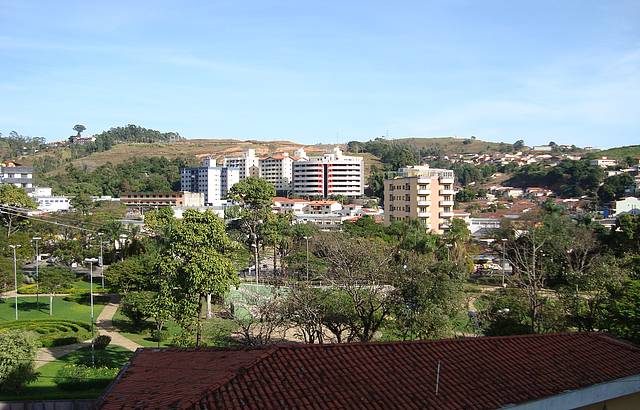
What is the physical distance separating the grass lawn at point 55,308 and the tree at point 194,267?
1006cm

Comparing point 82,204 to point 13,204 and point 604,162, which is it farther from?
point 604,162

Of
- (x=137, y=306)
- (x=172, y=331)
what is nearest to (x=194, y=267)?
(x=137, y=306)

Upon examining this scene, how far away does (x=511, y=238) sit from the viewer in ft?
149

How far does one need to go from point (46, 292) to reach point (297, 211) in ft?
167

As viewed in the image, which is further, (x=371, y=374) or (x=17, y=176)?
(x=17, y=176)

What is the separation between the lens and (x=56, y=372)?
21.8 meters

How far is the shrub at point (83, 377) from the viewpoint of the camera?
19473 mm

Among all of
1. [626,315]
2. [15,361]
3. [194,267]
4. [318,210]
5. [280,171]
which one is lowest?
[15,361]

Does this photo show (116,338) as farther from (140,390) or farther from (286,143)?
(286,143)

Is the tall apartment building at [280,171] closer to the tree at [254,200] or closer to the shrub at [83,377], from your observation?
the tree at [254,200]

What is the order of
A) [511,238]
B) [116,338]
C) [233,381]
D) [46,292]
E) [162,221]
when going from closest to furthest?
1. [233,381]
2. [116,338]
3. [46,292]
4. [162,221]
5. [511,238]

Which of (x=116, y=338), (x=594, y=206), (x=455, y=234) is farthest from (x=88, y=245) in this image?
(x=594, y=206)

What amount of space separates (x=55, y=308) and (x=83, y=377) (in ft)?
51.7

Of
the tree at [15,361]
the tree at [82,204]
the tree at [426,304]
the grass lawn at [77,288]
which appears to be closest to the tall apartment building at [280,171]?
the tree at [82,204]
